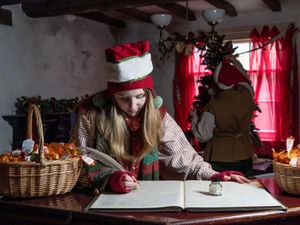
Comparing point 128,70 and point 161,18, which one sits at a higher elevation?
point 161,18

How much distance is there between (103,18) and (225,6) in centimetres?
176

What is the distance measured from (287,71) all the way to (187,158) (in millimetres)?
3992

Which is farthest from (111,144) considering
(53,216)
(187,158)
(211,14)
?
(211,14)

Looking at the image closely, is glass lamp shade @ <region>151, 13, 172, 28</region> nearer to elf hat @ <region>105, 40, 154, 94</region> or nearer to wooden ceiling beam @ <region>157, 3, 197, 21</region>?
wooden ceiling beam @ <region>157, 3, 197, 21</region>

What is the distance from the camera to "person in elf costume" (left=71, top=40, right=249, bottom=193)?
1.80 meters

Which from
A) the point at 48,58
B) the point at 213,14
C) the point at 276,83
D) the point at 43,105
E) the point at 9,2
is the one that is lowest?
the point at 43,105

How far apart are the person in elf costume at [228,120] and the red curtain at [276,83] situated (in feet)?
5.09

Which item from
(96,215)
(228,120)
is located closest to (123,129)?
(96,215)

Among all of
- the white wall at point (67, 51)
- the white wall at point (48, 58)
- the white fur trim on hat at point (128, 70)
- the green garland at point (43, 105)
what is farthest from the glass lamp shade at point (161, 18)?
the white fur trim on hat at point (128, 70)

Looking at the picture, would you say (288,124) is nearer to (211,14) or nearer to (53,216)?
(211,14)

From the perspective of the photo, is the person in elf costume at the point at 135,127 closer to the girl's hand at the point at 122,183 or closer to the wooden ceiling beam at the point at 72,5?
the girl's hand at the point at 122,183

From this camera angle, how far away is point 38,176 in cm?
150

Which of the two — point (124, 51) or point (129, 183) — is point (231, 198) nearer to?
point (129, 183)

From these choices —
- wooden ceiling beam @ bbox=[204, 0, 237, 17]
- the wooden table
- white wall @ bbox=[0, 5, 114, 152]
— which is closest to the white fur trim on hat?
the wooden table
